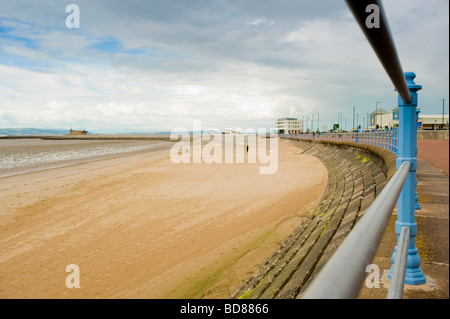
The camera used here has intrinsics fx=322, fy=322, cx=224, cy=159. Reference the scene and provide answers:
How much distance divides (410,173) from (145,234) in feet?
25.3

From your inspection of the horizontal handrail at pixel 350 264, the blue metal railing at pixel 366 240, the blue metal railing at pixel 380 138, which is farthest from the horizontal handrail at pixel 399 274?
the blue metal railing at pixel 380 138

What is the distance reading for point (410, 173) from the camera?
2.39 m

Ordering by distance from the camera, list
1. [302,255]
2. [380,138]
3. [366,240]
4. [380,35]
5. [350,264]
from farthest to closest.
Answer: [380,138]
[302,255]
[380,35]
[366,240]
[350,264]

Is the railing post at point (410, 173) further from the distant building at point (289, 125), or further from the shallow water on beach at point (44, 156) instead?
the distant building at point (289, 125)

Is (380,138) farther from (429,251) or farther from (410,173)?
(410,173)

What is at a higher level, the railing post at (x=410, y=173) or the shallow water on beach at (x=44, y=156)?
the railing post at (x=410, y=173)

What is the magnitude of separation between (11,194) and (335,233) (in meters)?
14.5

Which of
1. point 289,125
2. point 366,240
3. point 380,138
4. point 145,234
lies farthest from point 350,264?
point 289,125

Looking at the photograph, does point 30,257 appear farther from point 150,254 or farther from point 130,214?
point 130,214

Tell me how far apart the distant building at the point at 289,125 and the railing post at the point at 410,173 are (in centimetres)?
18283

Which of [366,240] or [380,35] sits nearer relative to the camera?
[366,240]

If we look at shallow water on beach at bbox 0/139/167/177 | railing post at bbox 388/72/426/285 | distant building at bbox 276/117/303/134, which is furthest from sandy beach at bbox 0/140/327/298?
distant building at bbox 276/117/303/134

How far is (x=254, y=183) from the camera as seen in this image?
16.2 m

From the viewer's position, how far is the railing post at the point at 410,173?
2287mm
